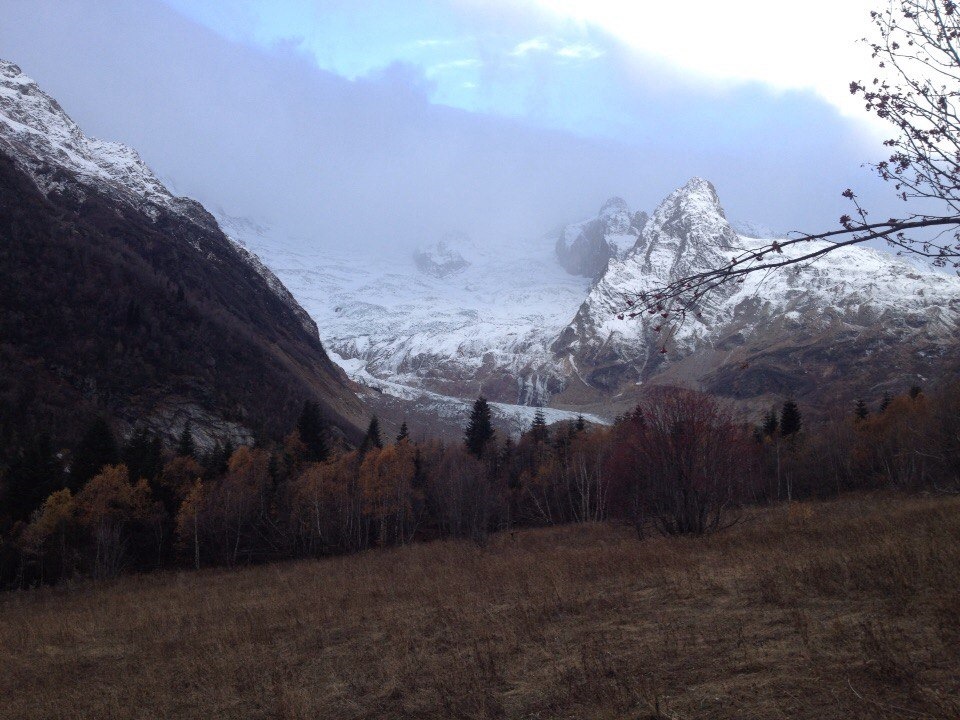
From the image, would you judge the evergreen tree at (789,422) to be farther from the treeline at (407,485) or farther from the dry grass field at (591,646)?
the dry grass field at (591,646)

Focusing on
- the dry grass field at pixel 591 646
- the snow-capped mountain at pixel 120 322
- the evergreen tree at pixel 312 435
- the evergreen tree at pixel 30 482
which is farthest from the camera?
the snow-capped mountain at pixel 120 322

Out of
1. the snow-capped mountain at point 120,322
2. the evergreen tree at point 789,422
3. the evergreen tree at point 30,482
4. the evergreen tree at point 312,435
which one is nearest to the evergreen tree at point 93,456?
the evergreen tree at point 30,482

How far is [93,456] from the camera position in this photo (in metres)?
50.9

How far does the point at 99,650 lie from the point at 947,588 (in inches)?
665

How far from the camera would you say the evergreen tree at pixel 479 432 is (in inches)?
2904

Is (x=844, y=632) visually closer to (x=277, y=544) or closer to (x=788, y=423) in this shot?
(x=277, y=544)

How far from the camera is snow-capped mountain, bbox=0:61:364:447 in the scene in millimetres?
89438

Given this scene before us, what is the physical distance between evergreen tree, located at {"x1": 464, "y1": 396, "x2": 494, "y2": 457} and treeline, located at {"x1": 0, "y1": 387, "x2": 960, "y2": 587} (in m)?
0.60

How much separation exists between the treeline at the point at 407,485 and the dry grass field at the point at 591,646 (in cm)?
647

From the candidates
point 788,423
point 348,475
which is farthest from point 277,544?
point 788,423

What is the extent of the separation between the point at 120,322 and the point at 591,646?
112414mm

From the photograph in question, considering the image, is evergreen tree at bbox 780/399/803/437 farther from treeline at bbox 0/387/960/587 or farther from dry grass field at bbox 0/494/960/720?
dry grass field at bbox 0/494/960/720

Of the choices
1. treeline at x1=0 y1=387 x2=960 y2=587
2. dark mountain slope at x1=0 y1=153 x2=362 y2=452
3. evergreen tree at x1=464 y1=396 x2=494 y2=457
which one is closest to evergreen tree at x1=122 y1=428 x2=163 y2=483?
treeline at x1=0 y1=387 x2=960 y2=587

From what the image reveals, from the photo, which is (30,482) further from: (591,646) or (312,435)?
(591,646)
